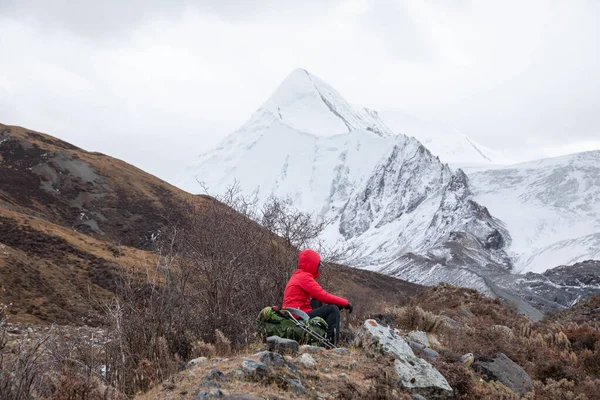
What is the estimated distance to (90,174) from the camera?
55.5 meters

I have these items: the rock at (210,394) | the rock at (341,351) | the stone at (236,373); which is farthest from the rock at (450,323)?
the rock at (210,394)

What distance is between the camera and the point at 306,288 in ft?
24.9

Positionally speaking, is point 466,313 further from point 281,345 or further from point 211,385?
point 211,385

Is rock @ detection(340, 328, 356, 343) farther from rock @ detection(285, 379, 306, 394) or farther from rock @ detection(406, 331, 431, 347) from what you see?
rock @ detection(285, 379, 306, 394)

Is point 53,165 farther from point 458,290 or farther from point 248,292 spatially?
point 248,292

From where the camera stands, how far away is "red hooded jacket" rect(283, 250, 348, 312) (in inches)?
293

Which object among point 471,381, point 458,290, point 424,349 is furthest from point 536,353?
point 458,290

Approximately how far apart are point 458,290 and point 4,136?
54217 millimetres

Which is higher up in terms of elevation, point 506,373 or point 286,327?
point 506,373

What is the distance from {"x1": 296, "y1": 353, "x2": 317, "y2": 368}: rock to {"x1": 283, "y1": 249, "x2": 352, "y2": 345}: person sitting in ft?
3.97

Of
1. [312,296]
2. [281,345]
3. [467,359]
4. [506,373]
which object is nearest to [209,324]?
[312,296]

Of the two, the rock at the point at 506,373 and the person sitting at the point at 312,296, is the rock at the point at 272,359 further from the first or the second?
the rock at the point at 506,373

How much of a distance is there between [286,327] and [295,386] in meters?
1.90

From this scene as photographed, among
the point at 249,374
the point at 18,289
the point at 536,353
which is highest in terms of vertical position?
the point at 536,353
